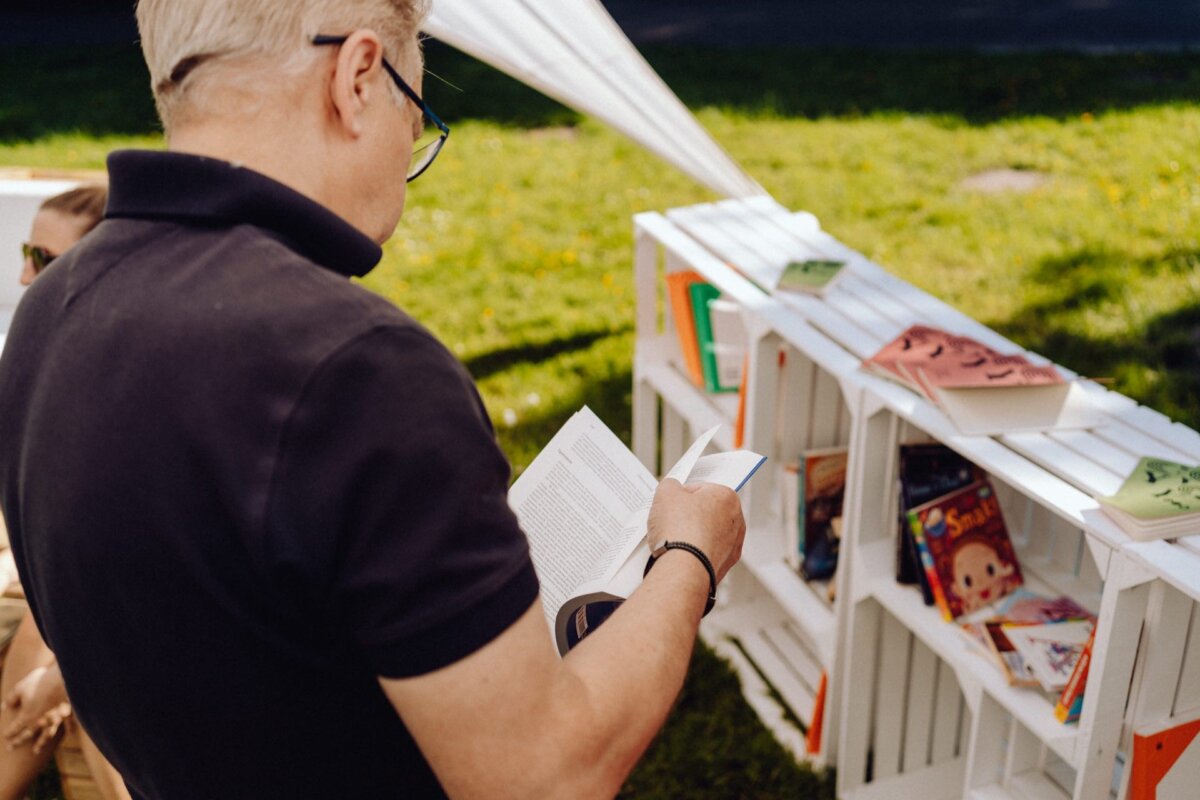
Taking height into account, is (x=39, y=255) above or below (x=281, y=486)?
below

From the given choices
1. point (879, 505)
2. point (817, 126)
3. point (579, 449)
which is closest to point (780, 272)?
point (879, 505)

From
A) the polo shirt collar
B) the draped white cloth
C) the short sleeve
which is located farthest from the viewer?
the draped white cloth

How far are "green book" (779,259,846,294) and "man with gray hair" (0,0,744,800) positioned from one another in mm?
1790

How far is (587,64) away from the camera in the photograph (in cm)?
327

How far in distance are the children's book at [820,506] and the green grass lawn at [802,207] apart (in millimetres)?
528

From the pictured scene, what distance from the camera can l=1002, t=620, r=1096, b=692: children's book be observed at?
2133 millimetres

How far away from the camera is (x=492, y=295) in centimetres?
530

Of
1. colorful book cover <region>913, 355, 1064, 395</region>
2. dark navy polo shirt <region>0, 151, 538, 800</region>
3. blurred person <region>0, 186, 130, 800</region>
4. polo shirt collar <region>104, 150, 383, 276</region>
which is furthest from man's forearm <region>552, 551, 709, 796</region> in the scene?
blurred person <region>0, 186, 130, 800</region>

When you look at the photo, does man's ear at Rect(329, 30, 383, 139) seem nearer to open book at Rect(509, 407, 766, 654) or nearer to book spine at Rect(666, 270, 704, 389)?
open book at Rect(509, 407, 766, 654)

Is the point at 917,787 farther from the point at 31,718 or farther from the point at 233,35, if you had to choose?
the point at 233,35

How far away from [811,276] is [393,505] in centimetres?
215

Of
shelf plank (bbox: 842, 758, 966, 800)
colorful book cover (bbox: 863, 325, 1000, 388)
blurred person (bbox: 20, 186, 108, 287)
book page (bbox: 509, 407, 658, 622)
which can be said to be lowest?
shelf plank (bbox: 842, 758, 966, 800)

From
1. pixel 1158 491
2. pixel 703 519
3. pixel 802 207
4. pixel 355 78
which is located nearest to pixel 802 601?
pixel 1158 491

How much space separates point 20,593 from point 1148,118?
19.5 feet
